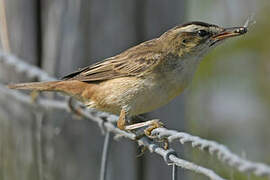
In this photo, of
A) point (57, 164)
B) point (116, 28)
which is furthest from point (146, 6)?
point (57, 164)

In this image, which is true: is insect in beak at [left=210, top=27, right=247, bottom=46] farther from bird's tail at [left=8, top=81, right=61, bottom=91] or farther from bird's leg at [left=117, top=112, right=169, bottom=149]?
bird's tail at [left=8, top=81, right=61, bottom=91]

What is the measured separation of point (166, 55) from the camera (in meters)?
3.45

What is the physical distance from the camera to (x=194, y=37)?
3.41 m

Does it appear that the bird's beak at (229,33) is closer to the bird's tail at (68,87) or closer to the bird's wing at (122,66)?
the bird's wing at (122,66)

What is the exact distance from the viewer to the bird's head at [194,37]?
3266mm

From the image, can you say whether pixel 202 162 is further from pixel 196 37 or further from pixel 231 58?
pixel 231 58

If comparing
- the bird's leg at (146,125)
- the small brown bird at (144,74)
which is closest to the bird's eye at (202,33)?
the small brown bird at (144,74)

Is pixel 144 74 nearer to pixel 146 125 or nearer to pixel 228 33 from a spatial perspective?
pixel 146 125

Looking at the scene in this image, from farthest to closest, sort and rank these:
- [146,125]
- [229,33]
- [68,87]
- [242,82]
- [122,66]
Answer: [242,82], [68,87], [122,66], [229,33], [146,125]

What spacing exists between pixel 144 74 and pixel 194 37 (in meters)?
0.38

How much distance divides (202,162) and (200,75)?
2463mm

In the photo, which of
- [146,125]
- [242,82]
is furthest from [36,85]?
[242,82]

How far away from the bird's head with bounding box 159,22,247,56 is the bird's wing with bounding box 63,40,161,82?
13cm

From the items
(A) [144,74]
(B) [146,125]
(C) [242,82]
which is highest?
(C) [242,82]
